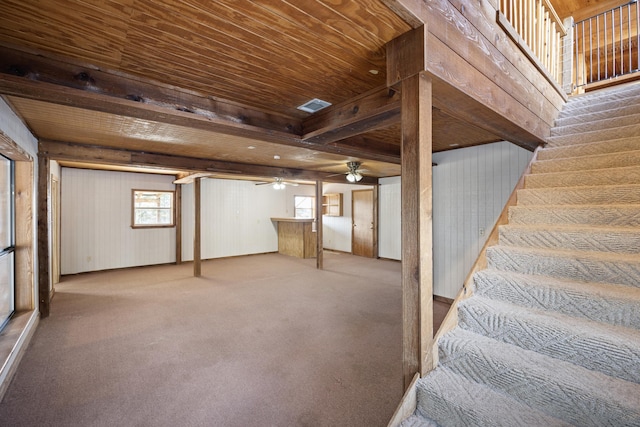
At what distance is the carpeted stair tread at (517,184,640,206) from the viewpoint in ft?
6.18

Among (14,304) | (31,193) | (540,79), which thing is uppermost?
(540,79)

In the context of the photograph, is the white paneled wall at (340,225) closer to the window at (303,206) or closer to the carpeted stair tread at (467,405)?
the window at (303,206)

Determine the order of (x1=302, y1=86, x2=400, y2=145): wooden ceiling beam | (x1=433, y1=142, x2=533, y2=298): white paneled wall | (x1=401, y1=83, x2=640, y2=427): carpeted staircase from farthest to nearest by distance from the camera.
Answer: (x1=433, y1=142, x2=533, y2=298): white paneled wall
(x1=302, y1=86, x2=400, y2=145): wooden ceiling beam
(x1=401, y1=83, x2=640, y2=427): carpeted staircase

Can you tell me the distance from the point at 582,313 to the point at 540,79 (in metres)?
2.32

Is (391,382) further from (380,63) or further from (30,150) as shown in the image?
(30,150)

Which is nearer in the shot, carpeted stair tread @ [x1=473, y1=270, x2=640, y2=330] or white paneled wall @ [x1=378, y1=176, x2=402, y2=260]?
carpeted stair tread @ [x1=473, y1=270, x2=640, y2=330]

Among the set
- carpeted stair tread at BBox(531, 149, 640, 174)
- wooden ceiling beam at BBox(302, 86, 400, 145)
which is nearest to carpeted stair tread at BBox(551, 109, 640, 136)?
carpeted stair tread at BBox(531, 149, 640, 174)

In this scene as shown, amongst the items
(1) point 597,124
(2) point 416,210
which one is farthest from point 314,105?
Answer: (1) point 597,124

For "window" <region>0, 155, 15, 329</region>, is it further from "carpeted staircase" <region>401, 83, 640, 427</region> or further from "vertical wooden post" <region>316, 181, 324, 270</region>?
"vertical wooden post" <region>316, 181, 324, 270</region>

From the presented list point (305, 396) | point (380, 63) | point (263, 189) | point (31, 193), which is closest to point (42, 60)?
point (380, 63)

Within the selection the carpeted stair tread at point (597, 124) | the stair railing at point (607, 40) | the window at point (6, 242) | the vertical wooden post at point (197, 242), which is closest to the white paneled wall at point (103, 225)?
the vertical wooden post at point (197, 242)

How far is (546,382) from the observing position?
116cm

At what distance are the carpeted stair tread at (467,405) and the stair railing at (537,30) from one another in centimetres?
236

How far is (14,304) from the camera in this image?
3.26 metres
